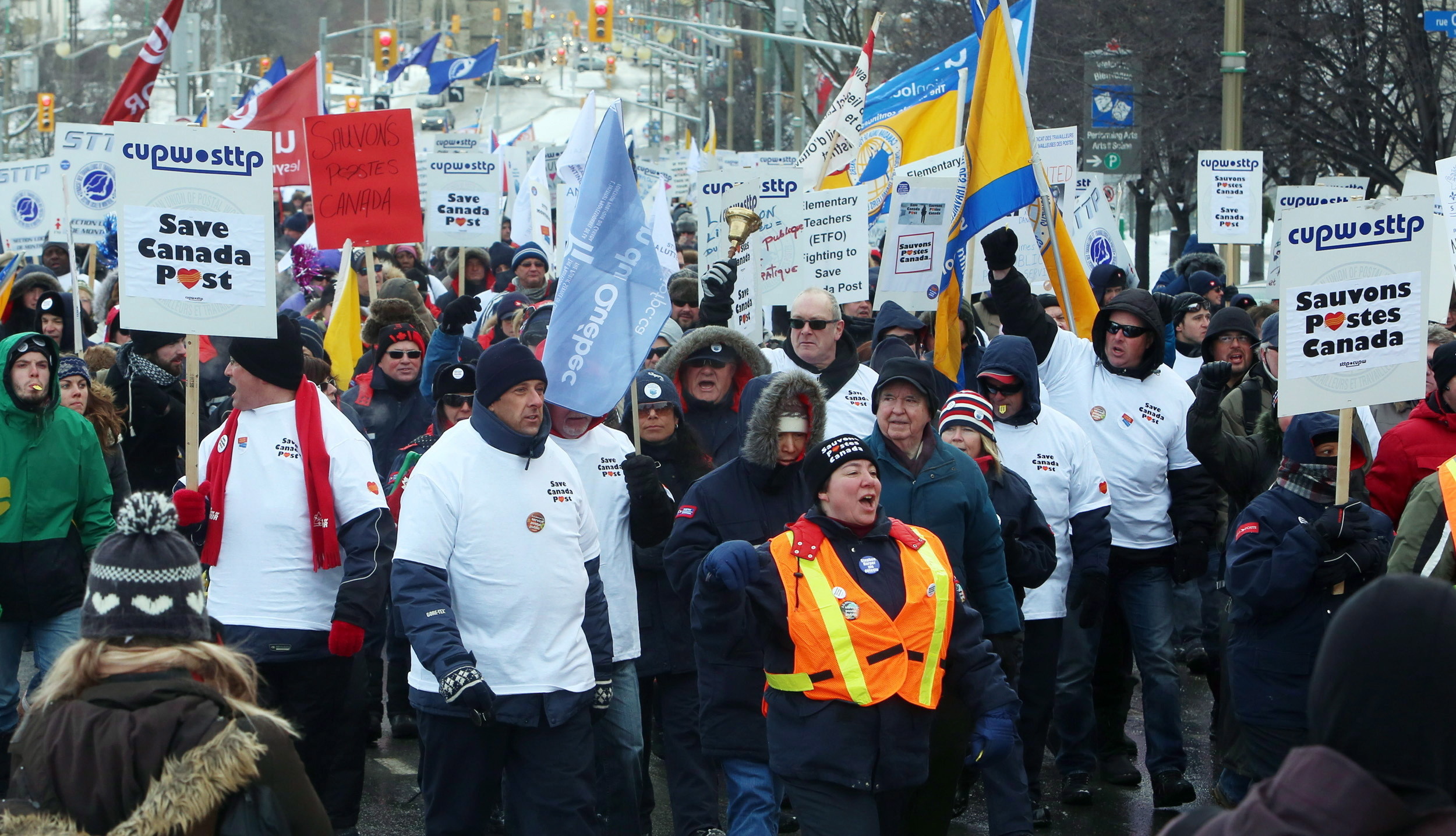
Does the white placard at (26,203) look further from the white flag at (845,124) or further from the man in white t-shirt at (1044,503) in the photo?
the man in white t-shirt at (1044,503)

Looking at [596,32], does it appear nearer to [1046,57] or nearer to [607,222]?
[1046,57]

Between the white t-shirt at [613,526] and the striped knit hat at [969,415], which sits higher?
the striped knit hat at [969,415]

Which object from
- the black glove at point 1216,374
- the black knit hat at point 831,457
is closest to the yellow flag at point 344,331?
the black glove at point 1216,374

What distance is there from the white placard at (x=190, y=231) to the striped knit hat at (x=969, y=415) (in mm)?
2479

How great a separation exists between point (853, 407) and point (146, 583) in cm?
430

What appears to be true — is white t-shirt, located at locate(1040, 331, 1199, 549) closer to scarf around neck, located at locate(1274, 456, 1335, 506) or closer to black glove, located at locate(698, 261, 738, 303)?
scarf around neck, located at locate(1274, 456, 1335, 506)

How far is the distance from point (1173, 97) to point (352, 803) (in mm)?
17894

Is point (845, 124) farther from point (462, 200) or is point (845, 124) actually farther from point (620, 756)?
point (620, 756)

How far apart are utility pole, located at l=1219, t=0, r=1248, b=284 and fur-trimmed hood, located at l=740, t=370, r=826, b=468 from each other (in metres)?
9.63

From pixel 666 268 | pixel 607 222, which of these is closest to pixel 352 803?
pixel 607 222

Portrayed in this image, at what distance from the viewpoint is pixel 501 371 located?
16.9 feet

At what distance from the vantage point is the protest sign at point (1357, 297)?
18.1 feet

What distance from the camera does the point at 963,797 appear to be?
6.64m

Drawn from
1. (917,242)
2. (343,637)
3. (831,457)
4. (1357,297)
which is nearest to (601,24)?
(917,242)
